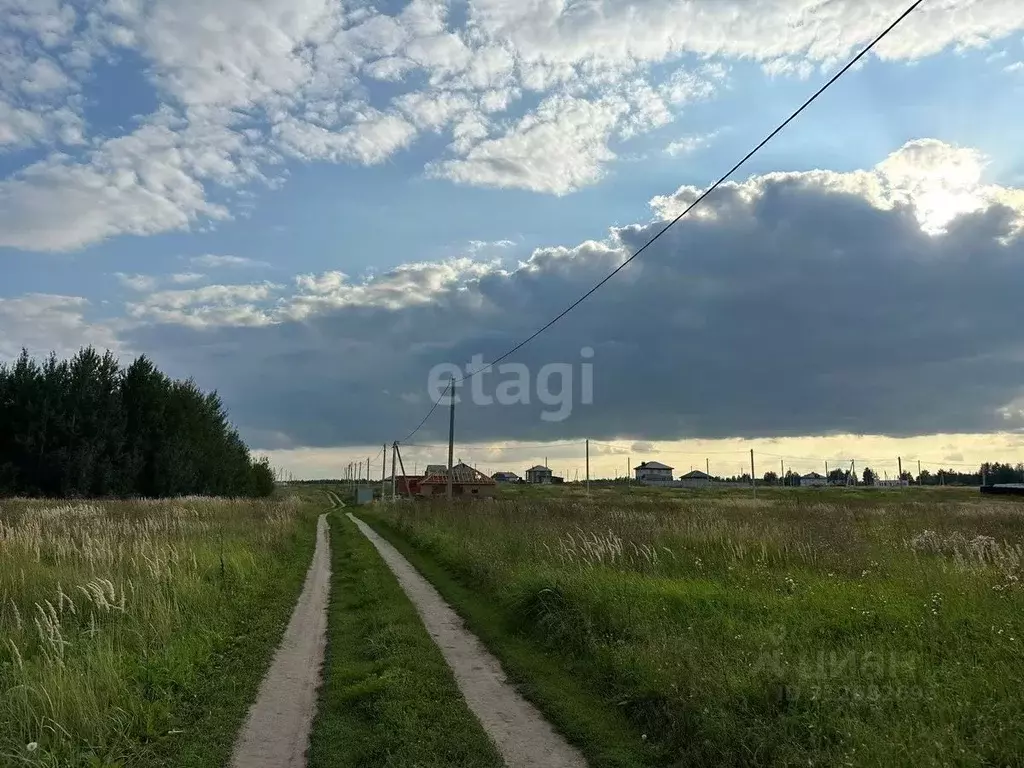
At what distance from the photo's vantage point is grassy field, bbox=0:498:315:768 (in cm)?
626

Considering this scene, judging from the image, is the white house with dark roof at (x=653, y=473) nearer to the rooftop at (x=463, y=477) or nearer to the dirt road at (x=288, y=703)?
the rooftop at (x=463, y=477)

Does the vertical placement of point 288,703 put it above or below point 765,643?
below

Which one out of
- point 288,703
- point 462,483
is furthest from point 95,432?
point 288,703

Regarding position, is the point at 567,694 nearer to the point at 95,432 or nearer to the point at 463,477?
the point at 95,432

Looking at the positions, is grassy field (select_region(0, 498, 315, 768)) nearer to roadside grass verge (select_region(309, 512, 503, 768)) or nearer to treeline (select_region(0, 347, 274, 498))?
roadside grass verge (select_region(309, 512, 503, 768))

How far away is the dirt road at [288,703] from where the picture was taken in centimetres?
620

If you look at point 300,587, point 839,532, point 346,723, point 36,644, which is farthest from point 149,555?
point 839,532

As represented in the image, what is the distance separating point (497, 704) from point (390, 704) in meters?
1.10

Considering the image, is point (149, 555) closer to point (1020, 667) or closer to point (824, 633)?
point (824, 633)

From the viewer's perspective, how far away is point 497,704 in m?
7.55

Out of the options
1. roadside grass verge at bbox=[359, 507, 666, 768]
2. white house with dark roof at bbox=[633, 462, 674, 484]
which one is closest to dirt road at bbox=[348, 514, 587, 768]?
roadside grass verge at bbox=[359, 507, 666, 768]

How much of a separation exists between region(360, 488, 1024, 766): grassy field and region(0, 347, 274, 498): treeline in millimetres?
Answer: 43115

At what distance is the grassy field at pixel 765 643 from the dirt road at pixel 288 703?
2379 mm

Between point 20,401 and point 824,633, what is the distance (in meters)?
53.3
